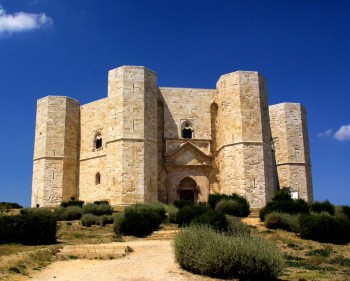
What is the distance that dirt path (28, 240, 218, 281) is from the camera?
8008mm

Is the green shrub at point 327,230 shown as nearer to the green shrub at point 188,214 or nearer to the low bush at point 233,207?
the green shrub at point 188,214

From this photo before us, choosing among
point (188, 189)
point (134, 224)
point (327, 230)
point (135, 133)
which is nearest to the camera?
point (327, 230)

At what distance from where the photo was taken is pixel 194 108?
27203 mm

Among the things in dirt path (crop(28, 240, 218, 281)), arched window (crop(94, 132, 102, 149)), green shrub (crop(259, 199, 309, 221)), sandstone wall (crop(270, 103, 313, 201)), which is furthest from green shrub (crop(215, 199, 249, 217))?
arched window (crop(94, 132, 102, 149))

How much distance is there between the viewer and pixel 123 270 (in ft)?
28.6

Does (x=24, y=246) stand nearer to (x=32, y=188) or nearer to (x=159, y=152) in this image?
(x=159, y=152)

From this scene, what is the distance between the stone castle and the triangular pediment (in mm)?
63

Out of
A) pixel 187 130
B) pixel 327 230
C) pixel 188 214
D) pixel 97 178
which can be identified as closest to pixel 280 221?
pixel 327 230

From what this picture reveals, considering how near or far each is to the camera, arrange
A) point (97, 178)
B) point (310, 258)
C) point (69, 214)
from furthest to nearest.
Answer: point (97, 178) → point (69, 214) → point (310, 258)

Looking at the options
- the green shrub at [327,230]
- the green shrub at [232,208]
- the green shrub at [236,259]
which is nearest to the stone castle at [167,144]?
the green shrub at [232,208]

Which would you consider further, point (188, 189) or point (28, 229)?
point (188, 189)

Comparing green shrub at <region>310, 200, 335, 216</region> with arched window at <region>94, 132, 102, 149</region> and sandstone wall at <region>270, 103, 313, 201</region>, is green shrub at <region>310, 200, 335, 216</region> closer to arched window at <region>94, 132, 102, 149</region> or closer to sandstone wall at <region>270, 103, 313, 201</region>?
sandstone wall at <region>270, 103, 313, 201</region>

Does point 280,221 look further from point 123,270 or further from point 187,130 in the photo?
point 187,130

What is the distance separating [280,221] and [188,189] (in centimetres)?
1097
